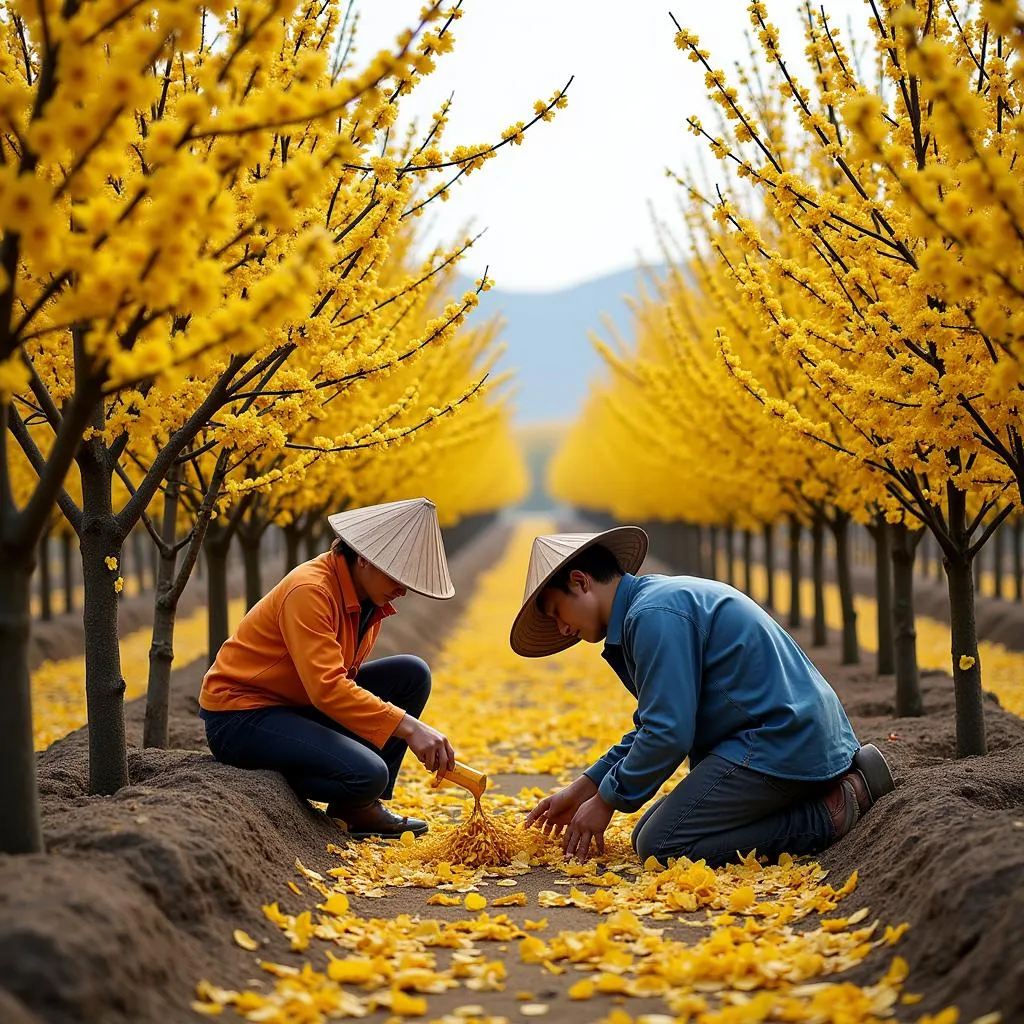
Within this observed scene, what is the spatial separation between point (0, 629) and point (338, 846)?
6.88 ft

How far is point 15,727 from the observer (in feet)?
10.7

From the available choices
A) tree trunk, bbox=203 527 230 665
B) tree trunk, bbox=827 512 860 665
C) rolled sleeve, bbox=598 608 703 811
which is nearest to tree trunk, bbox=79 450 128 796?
rolled sleeve, bbox=598 608 703 811

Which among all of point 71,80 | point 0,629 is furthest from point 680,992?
point 71,80

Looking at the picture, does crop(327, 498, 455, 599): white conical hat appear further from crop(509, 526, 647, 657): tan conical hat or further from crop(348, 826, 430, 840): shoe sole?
crop(348, 826, 430, 840): shoe sole

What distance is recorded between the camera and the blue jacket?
14.2 ft

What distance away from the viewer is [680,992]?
3094 millimetres

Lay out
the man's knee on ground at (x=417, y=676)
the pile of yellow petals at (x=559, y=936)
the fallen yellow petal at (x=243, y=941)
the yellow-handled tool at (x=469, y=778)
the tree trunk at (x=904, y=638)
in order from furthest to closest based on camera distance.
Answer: the tree trunk at (x=904, y=638)
the man's knee on ground at (x=417, y=676)
the yellow-handled tool at (x=469, y=778)
the fallen yellow petal at (x=243, y=941)
the pile of yellow petals at (x=559, y=936)

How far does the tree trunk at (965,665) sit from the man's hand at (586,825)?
6.28 feet

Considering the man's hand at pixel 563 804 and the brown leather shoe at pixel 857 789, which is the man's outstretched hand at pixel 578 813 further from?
the brown leather shoe at pixel 857 789

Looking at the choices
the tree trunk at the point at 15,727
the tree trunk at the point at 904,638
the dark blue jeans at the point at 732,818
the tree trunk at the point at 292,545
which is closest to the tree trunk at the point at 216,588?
the tree trunk at the point at 292,545

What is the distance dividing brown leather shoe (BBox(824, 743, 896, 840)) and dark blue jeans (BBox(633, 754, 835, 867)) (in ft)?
0.12

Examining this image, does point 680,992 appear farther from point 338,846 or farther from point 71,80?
point 71,80

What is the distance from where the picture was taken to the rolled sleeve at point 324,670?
4617 mm

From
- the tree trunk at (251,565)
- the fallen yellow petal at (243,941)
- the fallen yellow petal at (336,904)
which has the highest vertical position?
the tree trunk at (251,565)
